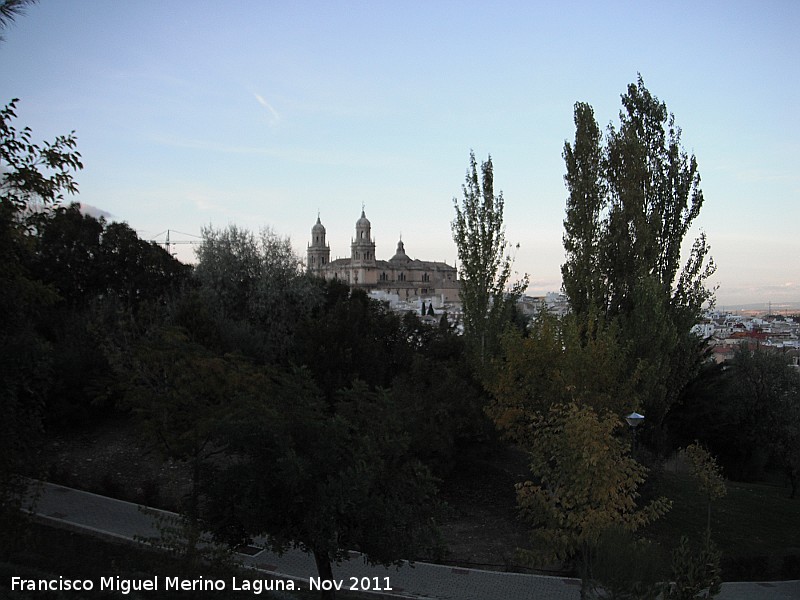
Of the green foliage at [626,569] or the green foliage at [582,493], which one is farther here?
the green foliage at [582,493]

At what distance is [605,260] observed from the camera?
17.0m

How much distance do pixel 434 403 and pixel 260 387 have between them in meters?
4.75

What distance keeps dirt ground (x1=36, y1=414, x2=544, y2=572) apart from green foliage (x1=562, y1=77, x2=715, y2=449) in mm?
4197

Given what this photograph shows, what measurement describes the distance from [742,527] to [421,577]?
9192 mm

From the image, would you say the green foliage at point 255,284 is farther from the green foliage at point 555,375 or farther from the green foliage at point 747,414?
the green foliage at point 747,414

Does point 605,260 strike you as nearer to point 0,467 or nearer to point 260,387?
point 260,387

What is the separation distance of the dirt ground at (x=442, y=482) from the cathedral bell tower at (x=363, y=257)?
396 ft

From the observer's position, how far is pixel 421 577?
1144 cm

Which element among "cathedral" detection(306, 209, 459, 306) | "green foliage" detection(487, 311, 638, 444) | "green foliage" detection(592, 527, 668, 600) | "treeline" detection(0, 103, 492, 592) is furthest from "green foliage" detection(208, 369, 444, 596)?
"cathedral" detection(306, 209, 459, 306)

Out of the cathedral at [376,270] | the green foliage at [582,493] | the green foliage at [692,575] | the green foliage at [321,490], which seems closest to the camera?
the green foliage at [321,490]

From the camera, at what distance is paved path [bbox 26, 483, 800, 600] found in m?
10.9

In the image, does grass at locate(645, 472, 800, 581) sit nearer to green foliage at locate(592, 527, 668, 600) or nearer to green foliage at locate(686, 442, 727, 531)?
green foliage at locate(686, 442, 727, 531)

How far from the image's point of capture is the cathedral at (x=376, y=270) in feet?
461

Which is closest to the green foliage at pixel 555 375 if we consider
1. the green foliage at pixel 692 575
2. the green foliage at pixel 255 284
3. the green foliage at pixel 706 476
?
the green foliage at pixel 706 476
